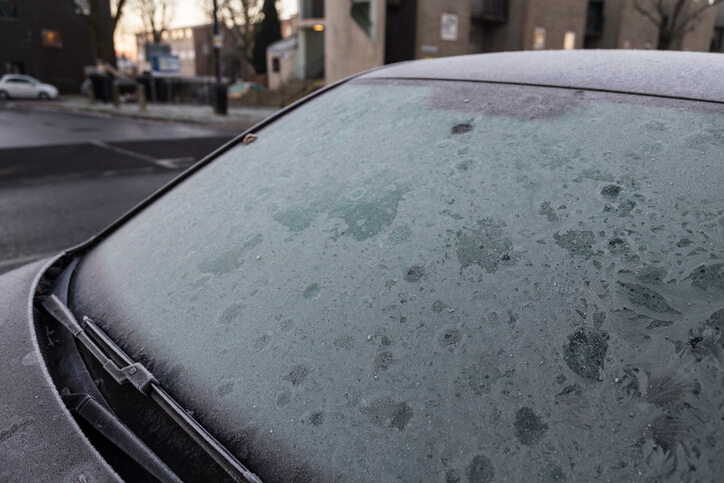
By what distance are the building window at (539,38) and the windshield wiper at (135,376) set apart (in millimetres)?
30137

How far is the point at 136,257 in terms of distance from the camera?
54.4 inches

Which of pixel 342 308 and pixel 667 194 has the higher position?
pixel 667 194

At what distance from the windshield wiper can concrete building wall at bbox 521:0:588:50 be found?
2846cm

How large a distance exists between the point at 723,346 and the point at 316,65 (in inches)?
1366

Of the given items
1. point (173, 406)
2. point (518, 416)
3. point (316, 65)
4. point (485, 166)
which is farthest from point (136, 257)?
point (316, 65)

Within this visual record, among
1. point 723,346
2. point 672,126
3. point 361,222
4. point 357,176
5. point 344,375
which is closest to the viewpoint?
point 723,346

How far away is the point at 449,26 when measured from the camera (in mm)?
25562

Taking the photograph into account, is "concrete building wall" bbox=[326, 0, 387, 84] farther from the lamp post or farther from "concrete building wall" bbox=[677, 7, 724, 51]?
"concrete building wall" bbox=[677, 7, 724, 51]

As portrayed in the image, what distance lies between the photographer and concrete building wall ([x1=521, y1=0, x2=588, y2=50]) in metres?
27.1

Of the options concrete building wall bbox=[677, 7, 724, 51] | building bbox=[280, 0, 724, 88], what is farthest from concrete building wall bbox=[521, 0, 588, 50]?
concrete building wall bbox=[677, 7, 724, 51]

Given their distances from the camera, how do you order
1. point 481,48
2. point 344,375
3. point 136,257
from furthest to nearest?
1. point 481,48
2. point 136,257
3. point 344,375

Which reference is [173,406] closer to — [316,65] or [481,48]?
[481,48]

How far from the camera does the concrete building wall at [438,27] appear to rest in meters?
24.5

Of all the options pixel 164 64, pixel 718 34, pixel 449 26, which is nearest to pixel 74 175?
pixel 449 26
